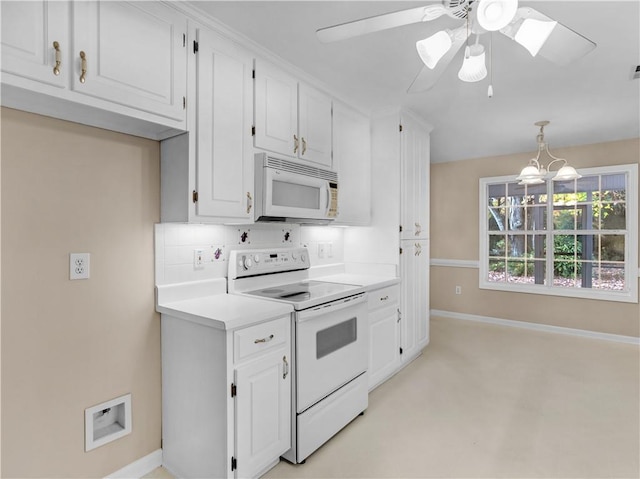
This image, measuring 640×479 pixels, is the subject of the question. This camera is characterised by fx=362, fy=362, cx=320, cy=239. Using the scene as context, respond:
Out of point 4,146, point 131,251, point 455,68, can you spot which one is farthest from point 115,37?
point 455,68

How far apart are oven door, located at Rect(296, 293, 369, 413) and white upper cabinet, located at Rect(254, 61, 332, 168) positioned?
1068 millimetres

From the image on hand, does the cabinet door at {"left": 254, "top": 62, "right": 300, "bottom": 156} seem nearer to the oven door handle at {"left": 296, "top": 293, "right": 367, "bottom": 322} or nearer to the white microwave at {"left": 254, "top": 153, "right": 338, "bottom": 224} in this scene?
the white microwave at {"left": 254, "top": 153, "right": 338, "bottom": 224}

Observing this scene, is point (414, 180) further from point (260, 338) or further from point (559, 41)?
point (260, 338)

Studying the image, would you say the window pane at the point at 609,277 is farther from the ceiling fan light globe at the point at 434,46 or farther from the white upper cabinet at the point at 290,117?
the ceiling fan light globe at the point at 434,46

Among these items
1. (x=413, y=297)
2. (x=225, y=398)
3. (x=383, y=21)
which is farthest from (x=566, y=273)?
→ (x=225, y=398)

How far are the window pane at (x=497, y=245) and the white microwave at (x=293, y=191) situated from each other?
3.28m

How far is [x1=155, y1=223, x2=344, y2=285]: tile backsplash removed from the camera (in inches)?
80.8

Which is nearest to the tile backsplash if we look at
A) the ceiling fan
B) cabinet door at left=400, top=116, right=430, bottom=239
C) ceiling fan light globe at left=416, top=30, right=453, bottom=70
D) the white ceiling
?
cabinet door at left=400, top=116, right=430, bottom=239

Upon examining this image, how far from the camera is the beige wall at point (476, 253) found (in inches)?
167

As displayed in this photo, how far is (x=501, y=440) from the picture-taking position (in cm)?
227

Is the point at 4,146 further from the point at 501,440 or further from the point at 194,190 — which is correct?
the point at 501,440

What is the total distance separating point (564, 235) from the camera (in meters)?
4.62

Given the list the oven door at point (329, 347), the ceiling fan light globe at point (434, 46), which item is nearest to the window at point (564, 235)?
the oven door at point (329, 347)

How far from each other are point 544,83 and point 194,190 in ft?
8.61
